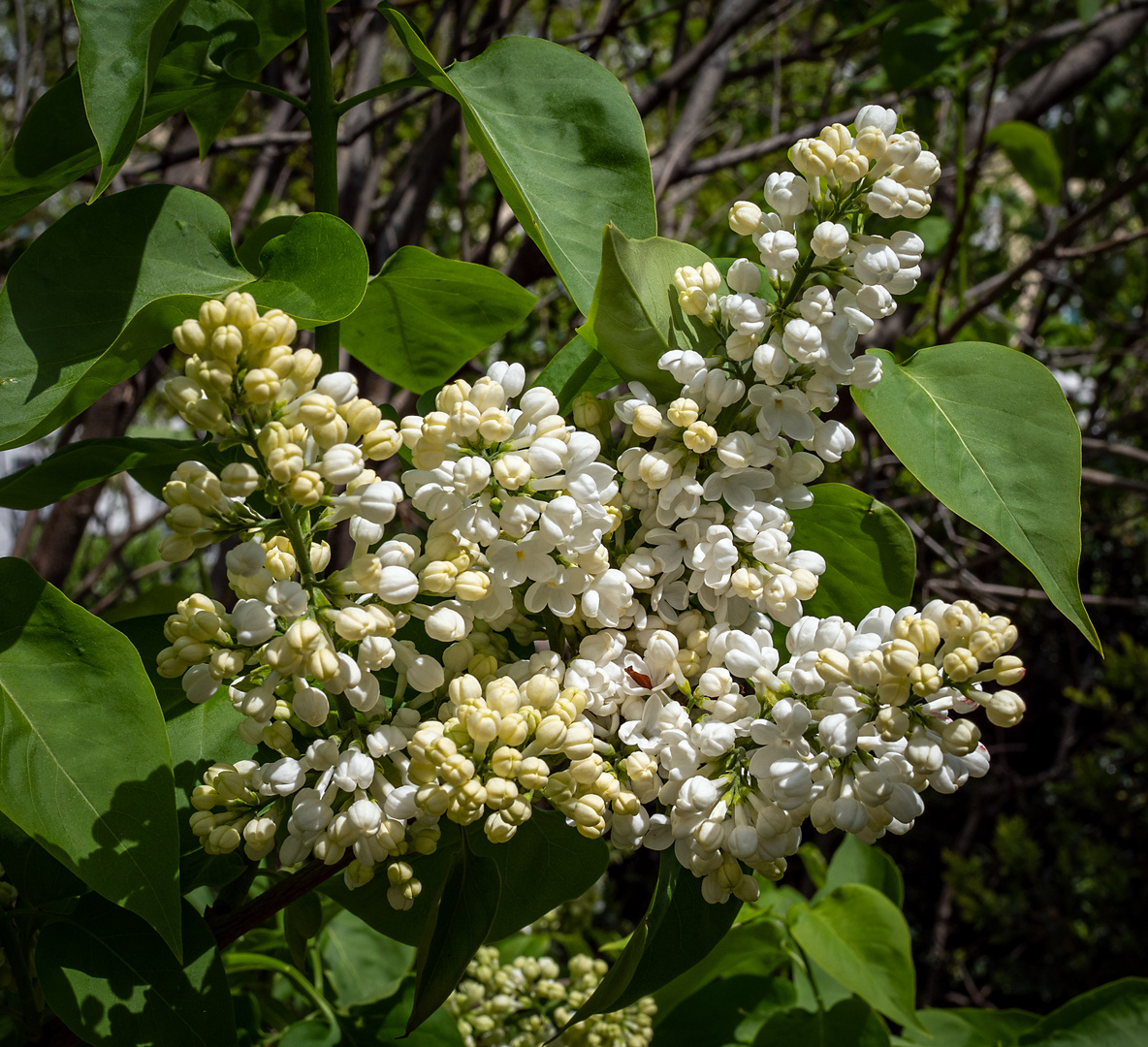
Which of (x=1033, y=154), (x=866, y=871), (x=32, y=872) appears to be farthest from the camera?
(x=1033, y=154)

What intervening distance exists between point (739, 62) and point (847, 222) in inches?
88.8

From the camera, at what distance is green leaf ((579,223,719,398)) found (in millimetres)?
525

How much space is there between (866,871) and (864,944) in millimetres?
340

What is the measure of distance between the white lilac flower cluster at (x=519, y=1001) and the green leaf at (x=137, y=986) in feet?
1.73

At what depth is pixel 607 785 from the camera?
52cm

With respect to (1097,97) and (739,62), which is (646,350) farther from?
(739,62)

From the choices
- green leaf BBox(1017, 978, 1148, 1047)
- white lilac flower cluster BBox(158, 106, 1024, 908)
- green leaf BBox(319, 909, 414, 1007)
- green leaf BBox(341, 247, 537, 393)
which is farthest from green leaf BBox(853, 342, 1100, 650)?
green leaf BBox(319, 909, 414, 1007)

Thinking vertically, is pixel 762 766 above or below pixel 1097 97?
below

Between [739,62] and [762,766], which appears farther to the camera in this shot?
[739,62]

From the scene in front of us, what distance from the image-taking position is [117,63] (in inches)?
20.0

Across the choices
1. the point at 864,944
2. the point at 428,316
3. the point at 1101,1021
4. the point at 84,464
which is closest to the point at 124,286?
the point at 84,464

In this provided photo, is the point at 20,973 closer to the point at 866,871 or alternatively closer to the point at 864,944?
the point at 864,944

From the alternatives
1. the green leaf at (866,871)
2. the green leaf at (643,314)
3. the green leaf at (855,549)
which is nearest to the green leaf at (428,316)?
the green leaf at (643,314)

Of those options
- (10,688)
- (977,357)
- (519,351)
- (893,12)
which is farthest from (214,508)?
(519,351)
